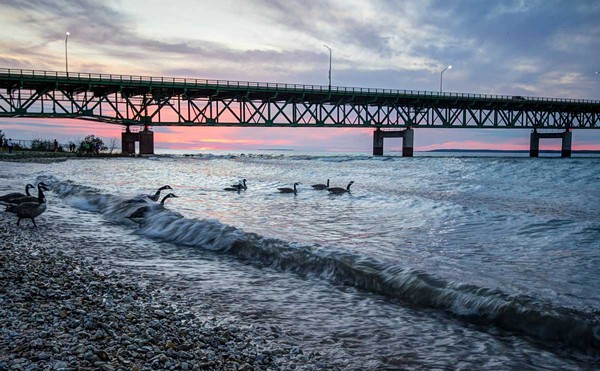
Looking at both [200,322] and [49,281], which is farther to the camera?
[49,281]

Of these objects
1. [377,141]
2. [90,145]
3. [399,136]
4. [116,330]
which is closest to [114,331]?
[116,330]

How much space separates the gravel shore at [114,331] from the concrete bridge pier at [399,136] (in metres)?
78.4

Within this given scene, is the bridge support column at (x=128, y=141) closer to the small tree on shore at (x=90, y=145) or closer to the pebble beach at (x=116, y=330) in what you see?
the small tree on shore at (x=90, y=145)

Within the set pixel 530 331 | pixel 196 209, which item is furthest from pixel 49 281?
pixel 196 209

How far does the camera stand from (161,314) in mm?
4234

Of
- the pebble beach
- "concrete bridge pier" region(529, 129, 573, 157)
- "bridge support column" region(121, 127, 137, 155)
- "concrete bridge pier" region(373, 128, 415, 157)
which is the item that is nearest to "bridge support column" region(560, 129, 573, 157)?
"concrete bridge pier" region(529, 129, 573, 157)

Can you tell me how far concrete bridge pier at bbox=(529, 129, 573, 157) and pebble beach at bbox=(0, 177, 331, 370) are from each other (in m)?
104

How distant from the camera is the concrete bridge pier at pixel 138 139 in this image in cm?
6397

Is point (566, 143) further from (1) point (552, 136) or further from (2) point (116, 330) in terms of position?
(2) point (116, 330)

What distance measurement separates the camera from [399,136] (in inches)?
3253

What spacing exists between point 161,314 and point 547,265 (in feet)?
17.9

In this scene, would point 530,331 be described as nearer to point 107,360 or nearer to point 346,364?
point 346,364

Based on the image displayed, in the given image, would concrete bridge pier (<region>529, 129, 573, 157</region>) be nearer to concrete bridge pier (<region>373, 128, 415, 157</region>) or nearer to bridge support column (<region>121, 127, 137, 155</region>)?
concrete bridge pier (<region>373, 128, 415, 157</region>)

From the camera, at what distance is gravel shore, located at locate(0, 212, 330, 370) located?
3.05 meters
